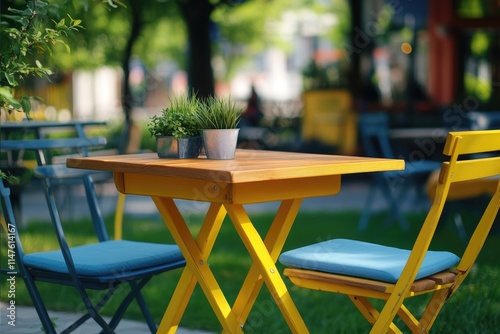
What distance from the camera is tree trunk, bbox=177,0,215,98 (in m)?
12.1

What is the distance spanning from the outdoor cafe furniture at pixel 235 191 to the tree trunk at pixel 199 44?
8554 mm

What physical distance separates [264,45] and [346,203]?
20784mm

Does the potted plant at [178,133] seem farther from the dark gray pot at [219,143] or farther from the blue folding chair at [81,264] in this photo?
the blue folding chair at [81,264]

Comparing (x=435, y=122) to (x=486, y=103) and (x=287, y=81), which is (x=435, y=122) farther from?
(x=287, y=81)

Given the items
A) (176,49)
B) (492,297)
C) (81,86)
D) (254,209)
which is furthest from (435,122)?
(81,86)

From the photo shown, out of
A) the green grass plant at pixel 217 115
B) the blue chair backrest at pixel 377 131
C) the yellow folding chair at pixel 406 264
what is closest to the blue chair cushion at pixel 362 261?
the yellow folding chair at pixel 406 264

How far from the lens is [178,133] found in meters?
3.57

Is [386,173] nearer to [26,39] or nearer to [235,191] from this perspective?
[26,39]

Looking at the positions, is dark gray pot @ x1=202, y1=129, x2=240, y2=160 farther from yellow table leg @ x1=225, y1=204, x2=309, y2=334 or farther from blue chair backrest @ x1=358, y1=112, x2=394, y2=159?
blue chair backrest @ x1=358, y1=112, x2=394, y2=159

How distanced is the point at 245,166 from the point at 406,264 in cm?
66

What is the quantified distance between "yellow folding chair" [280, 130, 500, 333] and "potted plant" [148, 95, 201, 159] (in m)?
0.57

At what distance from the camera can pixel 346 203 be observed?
10.6 m

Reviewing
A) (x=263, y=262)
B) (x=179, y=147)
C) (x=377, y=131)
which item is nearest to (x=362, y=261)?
(x=263, y=262)

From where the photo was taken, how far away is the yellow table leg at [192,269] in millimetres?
3387
